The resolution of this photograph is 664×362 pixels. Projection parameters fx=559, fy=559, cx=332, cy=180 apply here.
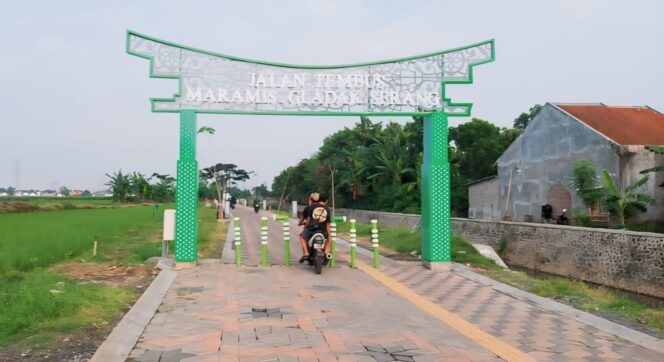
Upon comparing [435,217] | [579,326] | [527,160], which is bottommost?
[579,326]

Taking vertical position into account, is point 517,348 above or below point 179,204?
below

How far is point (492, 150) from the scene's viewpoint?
123 feet

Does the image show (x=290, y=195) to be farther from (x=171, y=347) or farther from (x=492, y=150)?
(x=171, y=347)

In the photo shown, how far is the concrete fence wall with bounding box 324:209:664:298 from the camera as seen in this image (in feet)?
40.8

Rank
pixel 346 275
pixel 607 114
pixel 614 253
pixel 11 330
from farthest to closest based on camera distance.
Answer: pixel 607 114 < pixel 614 253 < pixel 346 275 < pixel 11 330

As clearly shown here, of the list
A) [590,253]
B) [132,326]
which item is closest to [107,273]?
[132,326]

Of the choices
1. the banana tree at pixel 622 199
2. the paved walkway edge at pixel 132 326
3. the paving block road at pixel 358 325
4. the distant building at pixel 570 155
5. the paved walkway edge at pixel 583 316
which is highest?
the distant building at pixel 570 155

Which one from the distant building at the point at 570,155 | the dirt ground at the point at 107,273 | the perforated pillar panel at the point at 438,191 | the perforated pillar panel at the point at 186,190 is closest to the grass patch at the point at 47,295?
the dirt ground at the point at 107,273

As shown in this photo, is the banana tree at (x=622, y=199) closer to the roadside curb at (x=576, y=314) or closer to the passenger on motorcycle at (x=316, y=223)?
the roadside curb at (x=576, y=314)

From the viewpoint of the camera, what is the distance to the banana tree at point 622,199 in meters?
18.9

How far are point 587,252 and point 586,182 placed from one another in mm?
7312

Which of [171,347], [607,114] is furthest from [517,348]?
[607,114]

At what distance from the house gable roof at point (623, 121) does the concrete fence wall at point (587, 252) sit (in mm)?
6550

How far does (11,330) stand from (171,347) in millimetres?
1452
